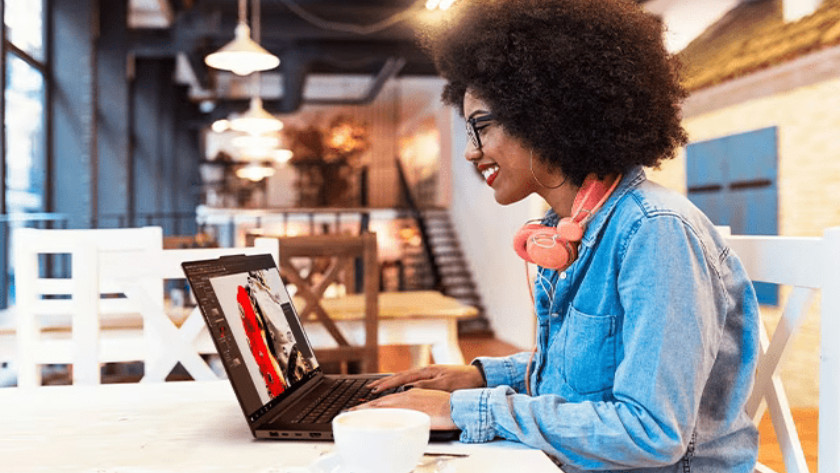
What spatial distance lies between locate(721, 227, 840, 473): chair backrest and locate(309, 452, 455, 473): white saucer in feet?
1.75

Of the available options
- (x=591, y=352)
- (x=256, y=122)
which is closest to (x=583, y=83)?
(x=591, y=352)

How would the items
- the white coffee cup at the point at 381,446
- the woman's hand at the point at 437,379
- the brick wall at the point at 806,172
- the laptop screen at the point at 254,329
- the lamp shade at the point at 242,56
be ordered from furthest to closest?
1. the brick wall at the point at 806,172
2. the lamp shade at the point at 242,56
3. the woman's hand at the point at 437,379
4. the laptop screen at the point at 254,329
5. the white coffee cup at the point at 381,446

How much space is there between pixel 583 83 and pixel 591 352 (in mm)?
368

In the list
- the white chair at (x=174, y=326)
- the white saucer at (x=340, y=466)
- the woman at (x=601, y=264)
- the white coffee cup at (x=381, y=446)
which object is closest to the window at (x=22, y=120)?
the white chair at (x=174, y=326)

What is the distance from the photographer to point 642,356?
868mm

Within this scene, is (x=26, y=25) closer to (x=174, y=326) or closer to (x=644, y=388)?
(x=174, y=326)

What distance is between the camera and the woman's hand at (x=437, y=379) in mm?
1186

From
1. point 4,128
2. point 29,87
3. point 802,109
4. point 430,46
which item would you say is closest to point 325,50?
point 29,87

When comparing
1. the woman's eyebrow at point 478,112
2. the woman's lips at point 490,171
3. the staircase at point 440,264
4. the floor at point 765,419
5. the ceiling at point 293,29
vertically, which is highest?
the ceiling at point 293,29

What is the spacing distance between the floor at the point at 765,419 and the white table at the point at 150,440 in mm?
1636

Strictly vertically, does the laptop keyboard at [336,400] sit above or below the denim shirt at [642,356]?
below

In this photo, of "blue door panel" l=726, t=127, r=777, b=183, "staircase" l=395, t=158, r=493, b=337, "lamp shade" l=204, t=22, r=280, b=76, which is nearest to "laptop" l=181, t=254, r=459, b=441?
"lamp shade" l=204, t=22, r=280, b=76

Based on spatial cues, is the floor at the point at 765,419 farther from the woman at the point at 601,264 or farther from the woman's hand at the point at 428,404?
the woman's hand at the point at 428,404

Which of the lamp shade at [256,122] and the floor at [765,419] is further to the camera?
the lamp shade at [256,122]
